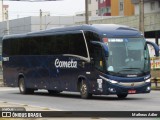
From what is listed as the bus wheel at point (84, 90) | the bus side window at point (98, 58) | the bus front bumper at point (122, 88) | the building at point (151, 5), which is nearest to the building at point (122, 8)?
the building at point (151, 5)

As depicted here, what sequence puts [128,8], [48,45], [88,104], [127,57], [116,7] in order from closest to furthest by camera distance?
[88,104], [127,57], [48,45], [128,8], [116,7]

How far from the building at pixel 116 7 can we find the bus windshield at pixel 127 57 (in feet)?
215

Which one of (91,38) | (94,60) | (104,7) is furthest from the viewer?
(104,7)

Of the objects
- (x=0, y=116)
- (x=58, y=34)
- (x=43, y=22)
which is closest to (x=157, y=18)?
(x=58, y=34)

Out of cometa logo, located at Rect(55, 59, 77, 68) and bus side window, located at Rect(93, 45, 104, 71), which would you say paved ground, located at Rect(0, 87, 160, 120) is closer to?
bus side window, located at Rect(93, 45, 104, 71)

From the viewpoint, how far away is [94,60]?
23.5 meters

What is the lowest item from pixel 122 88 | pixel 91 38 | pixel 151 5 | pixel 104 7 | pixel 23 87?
pixel 23 87

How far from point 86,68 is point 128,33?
2.45m

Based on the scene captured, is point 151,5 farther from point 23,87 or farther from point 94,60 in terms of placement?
point 94,60

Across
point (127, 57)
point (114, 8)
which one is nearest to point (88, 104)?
point (127, 57)

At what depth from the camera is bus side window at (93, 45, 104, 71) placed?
23.1 meters

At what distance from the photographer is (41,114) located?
405 inches

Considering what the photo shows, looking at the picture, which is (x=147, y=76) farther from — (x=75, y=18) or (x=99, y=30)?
(x=75, y=18)

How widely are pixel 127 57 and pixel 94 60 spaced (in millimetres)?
1461
